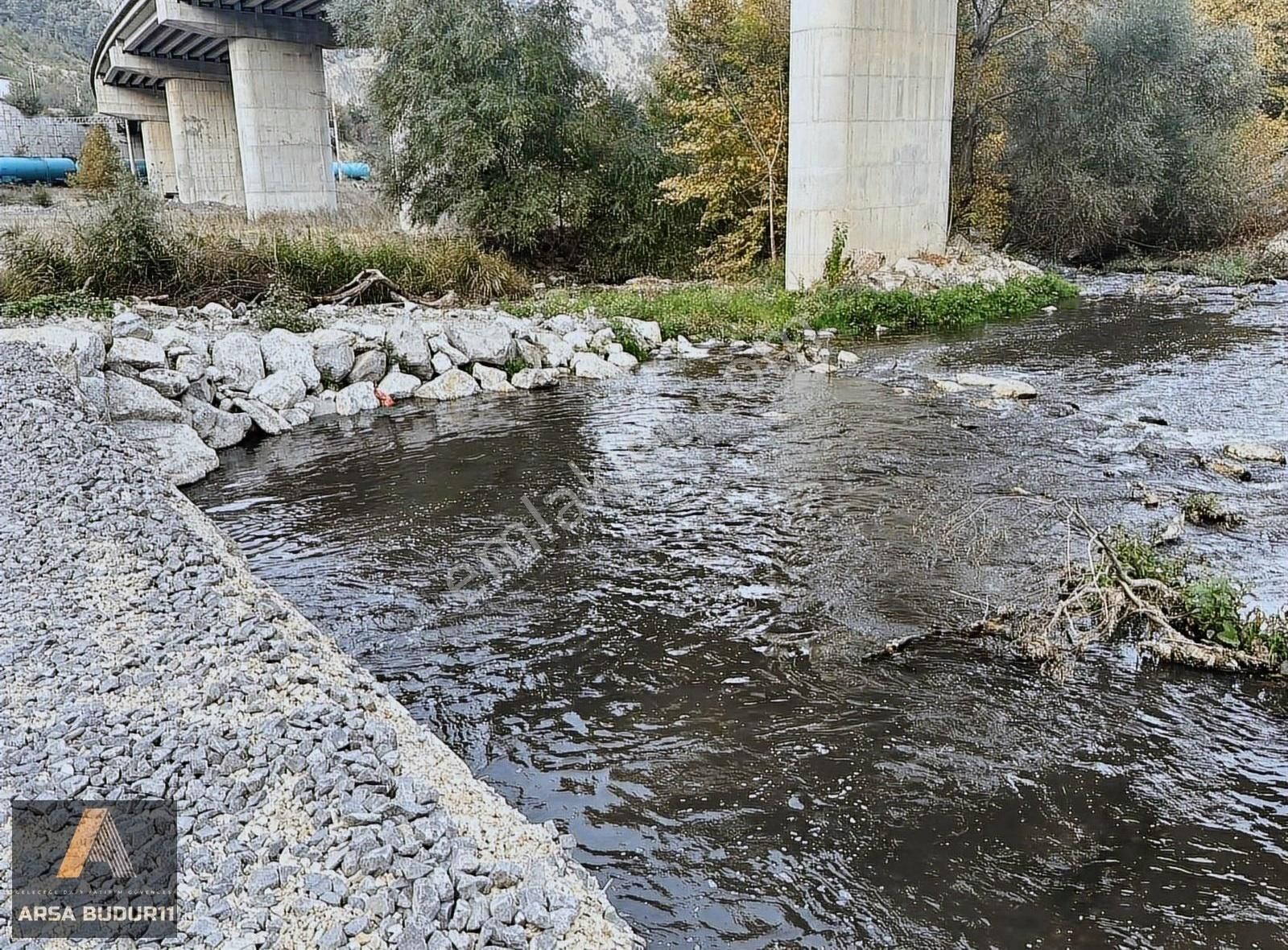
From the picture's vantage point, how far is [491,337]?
14.3 meters

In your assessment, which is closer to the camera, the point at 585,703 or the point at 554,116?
the point at 585,703

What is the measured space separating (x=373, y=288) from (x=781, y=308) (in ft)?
23.7

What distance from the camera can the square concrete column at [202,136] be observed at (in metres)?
44.9

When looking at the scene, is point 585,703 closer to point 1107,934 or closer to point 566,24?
point 1107,934

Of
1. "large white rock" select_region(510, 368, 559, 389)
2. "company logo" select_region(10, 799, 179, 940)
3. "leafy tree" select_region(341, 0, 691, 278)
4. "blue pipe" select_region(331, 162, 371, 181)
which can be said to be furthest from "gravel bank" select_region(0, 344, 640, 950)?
"blue pipe" select_region(331, 162, 371, 181)

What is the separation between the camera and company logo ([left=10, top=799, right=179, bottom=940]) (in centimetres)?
318

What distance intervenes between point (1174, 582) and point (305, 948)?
5321mm

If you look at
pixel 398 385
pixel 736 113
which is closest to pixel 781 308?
pixel 736 113

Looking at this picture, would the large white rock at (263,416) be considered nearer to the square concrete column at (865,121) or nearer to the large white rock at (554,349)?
the large white rock at (554,349)

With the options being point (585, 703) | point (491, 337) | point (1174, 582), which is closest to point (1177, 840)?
point (1174, 582)

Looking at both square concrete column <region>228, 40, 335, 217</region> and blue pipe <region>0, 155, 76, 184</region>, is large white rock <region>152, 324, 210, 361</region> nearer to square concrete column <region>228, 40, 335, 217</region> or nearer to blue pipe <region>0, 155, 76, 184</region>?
square concrete column <region>228, 40, 335, 217</region>

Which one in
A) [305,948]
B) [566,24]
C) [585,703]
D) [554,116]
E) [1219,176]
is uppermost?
[566,24]

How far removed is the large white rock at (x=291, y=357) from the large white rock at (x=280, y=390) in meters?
0.09

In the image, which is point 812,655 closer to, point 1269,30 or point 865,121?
point 865,121
